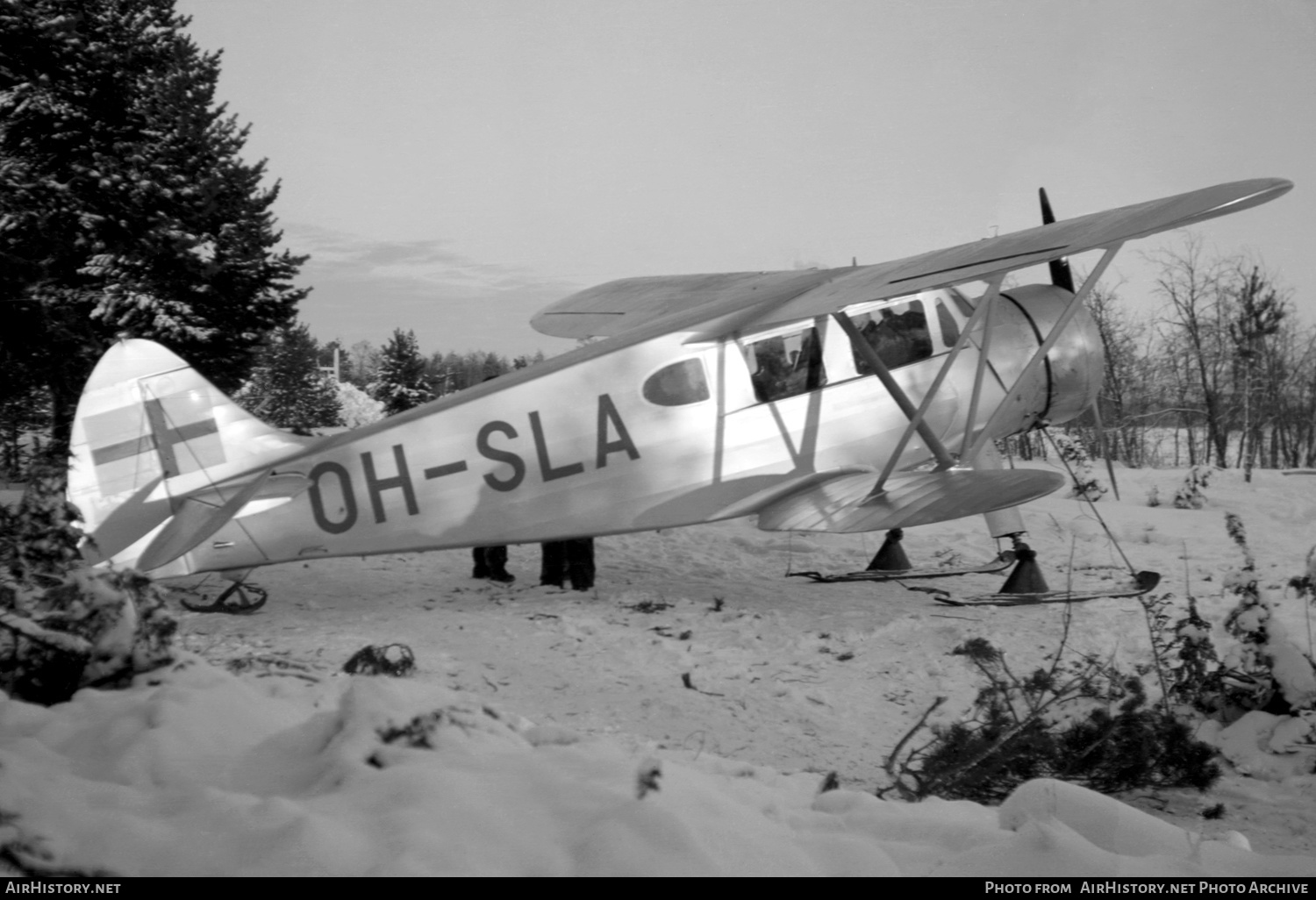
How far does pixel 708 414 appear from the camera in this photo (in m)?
6.85

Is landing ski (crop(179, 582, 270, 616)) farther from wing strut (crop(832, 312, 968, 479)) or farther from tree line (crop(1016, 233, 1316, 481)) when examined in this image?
tree line (crop(1016, 233, 1316, 481))

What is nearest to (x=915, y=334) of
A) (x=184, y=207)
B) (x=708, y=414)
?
(x=708, y=414)

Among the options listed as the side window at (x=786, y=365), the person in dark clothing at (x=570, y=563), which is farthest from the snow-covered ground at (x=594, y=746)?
the side window at (x=786, y=365)

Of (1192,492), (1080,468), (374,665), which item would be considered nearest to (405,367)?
(1080,468)

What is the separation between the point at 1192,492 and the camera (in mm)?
11977

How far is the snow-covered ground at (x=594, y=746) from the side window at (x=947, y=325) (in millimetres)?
2112

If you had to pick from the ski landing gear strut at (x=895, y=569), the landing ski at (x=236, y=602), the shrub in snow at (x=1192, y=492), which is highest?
the landing ski at (x=236, y=602)

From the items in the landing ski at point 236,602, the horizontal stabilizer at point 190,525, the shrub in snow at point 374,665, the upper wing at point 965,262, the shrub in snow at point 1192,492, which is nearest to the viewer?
the shrub in snow at point 374,665

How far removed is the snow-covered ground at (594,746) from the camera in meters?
2.14

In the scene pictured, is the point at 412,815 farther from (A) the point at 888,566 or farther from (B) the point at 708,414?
(A) the point at 888,566

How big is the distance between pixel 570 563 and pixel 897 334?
3259mm

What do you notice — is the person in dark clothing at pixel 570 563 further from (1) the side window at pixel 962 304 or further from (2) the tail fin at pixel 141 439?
(1) the side window at pixel 962 304

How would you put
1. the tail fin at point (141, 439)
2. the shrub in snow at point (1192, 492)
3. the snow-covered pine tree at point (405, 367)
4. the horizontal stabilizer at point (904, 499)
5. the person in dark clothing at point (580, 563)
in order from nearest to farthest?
1. the horizontal stabilizer at point (904, 499)
2. the tail fin at point (141, 439)
3. the person in dark clothing at point (580, 563)
4. the shrub in snow at point (1192, 492)
5. the snow-covered pine tree at point (405, 367)

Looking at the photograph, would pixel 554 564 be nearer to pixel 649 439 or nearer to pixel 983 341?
pixel 649 439
